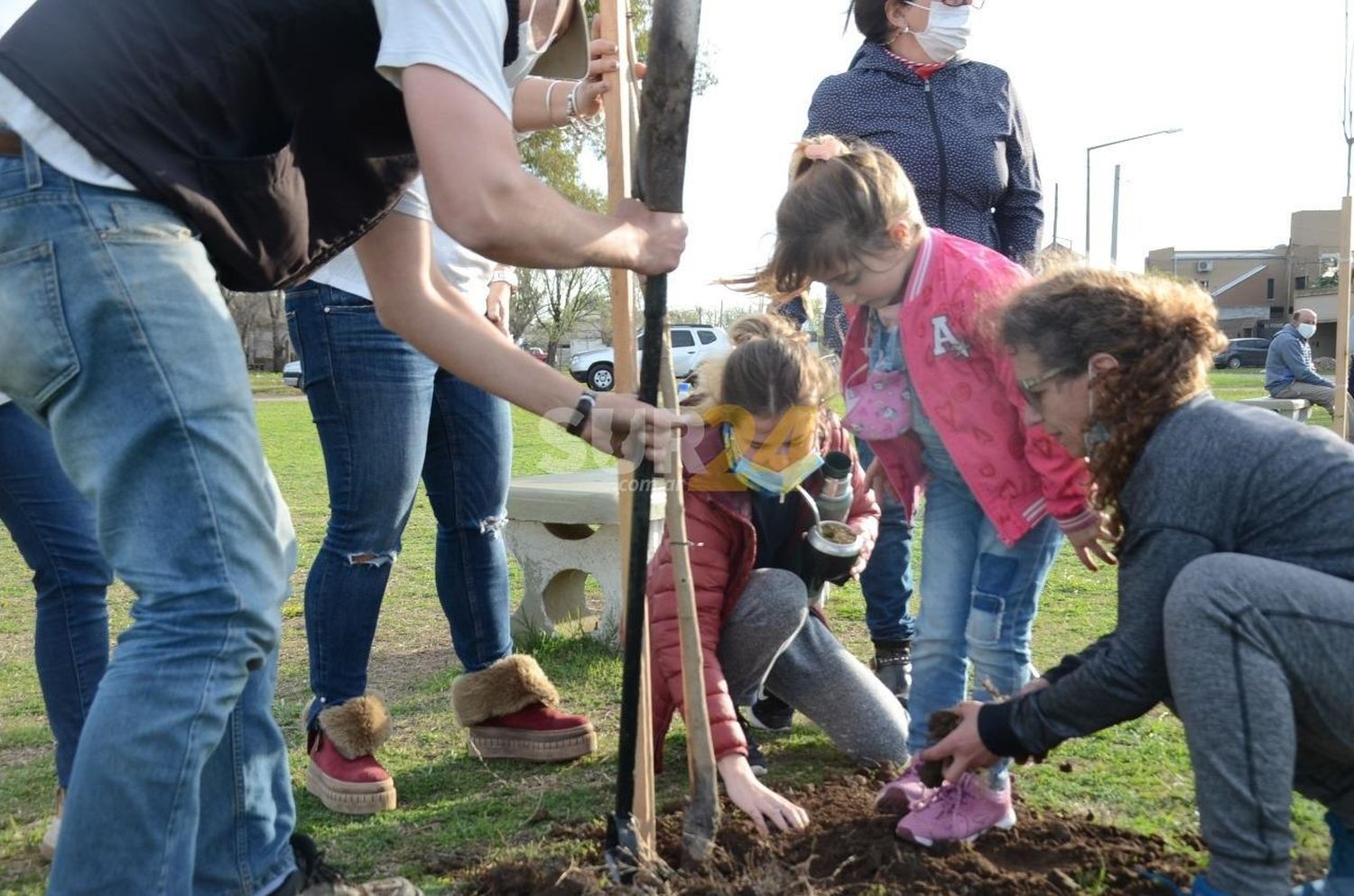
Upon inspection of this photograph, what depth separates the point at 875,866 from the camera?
2.46m

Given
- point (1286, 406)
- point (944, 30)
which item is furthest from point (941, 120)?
point (1286, 406)

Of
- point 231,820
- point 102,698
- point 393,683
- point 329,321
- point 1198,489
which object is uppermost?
point 329,321

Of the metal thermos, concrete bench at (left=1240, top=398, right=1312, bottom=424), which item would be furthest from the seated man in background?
the metal thermos

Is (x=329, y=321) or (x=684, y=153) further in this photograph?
(x=329, y=321)

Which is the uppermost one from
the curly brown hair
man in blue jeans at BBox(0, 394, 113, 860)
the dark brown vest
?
the dark brown vest

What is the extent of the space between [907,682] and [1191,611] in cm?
176

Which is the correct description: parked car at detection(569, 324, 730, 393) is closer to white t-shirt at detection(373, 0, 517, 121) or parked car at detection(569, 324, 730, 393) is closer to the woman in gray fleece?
the woman in gray fleece

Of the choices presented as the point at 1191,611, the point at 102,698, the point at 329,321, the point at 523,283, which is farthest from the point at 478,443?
the point at 523,283

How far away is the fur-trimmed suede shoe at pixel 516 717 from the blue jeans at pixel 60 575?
0.92 metres

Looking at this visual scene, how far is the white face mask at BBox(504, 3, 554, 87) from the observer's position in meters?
2.10

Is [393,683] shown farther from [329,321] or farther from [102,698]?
[102,698]

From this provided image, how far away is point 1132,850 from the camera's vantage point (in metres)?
2.46

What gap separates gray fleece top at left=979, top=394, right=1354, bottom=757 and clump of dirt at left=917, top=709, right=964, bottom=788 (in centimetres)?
23

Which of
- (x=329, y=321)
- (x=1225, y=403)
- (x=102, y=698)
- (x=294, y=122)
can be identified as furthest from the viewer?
(x=329, y=321)
